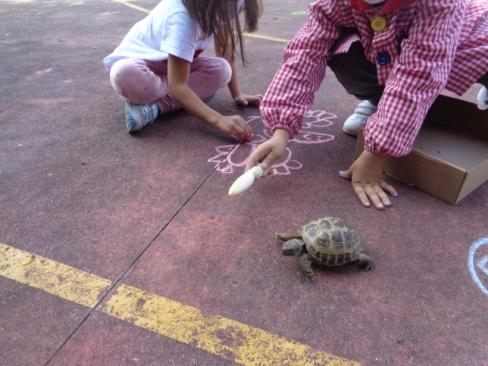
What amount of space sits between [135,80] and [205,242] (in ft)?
3.96

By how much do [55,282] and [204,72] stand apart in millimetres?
1703

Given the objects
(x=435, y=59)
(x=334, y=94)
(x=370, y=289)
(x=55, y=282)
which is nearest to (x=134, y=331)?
(x=55, y=282)

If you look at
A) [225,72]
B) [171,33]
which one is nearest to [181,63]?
[171,33]

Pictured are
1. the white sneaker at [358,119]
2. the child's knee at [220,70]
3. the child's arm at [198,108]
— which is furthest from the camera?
the child's knee at [220,70]

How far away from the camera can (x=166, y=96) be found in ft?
8.49

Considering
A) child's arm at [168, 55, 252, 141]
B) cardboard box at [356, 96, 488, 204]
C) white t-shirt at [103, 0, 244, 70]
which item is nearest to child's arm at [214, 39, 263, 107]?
white t-shirt at [103, 0, 244, 70]

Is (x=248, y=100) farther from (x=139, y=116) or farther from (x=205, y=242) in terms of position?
(x=205, y=242)

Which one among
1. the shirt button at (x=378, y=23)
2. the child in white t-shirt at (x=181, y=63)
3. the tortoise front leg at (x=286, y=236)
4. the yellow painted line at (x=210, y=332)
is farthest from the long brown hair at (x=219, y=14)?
the yellow painted line at (x=210, y=332)

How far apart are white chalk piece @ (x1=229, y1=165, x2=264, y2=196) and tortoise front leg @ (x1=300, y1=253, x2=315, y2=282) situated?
339 millimetres

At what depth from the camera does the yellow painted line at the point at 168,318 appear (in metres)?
1.20

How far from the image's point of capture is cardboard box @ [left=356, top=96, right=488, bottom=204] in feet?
5.81

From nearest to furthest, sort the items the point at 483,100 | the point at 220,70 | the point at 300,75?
the point at 300,75 < the point at 483,100 < the point at 220,70

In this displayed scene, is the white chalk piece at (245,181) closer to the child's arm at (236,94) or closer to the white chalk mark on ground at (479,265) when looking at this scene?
the white chalk mark on ground at (479,265)

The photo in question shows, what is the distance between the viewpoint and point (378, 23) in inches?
68.9
